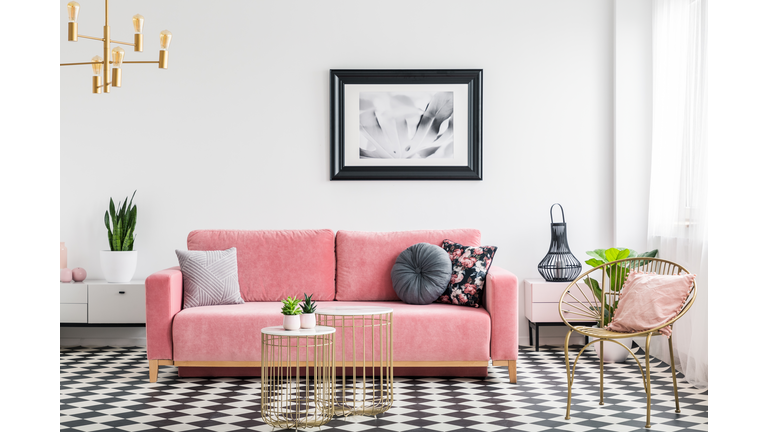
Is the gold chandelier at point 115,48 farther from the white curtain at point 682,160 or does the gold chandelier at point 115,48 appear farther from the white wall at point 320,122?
the white curtain at point 682,160

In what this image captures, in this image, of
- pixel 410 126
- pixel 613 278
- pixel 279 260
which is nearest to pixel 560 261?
pixel 613 278

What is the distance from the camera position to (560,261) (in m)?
4.34

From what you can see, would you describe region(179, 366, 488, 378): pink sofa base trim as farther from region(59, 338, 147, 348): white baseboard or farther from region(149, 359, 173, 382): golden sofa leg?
region(59, 338, 147, 348): white baseboard

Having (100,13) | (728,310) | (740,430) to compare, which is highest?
(100,13)

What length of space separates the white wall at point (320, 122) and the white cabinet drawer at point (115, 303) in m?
0.34

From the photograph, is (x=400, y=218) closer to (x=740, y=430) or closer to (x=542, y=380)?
(x=542, y=380)

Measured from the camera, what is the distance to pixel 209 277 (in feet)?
12.4

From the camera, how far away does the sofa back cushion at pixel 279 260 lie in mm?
4047

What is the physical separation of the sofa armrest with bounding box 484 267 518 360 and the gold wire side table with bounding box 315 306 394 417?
61 centimetres

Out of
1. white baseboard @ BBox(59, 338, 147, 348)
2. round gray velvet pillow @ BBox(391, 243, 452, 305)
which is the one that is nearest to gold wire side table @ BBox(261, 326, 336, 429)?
round gray velvet pillow @ BBox(391, 243, 452, 305)

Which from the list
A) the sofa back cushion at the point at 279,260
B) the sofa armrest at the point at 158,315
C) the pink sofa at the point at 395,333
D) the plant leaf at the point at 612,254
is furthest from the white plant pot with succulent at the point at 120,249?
the plant leaf at the point at 612,254

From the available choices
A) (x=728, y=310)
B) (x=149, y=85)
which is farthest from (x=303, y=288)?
(x=728, y=310)

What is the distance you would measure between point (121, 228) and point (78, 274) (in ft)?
1.50

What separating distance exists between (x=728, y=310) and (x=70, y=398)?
326 cm
